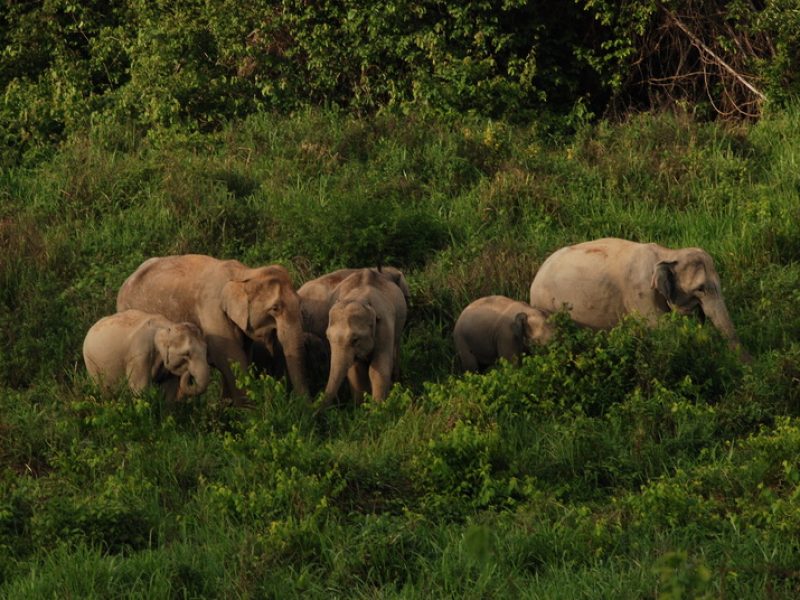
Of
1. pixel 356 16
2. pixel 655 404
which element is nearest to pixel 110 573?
pixel 655 404

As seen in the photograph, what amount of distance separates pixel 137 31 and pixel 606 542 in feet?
30.5

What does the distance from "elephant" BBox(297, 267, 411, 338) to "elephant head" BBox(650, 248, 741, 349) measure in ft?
5.08

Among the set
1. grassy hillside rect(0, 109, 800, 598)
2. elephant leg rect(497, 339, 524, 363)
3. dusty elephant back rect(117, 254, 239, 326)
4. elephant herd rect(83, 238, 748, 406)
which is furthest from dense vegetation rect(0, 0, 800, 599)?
dusty elephant back rect(117, 254, 239, 326)

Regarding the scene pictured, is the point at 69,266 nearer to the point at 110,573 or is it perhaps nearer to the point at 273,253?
the point at 273,253

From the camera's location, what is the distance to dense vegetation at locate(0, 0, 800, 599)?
24.1 ft

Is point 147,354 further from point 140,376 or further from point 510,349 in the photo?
point 510,349

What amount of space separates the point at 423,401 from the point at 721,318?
186 cm

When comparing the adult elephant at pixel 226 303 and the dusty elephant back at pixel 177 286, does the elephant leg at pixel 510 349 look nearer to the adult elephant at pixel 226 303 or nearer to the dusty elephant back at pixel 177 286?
the adult elephant at pixel 226 303

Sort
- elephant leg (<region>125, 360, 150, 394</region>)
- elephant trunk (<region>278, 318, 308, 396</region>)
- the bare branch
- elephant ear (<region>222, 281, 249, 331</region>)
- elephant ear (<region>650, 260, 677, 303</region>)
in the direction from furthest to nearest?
the bare branch → elephant ear (<region>650, 260, 677, 303</region>) → elephant ear (<region>222, 281, 249, 331</region>) → elephant trunk (<region>278, 318, 308, 396</region>) → elephant leg (<region>125, 360, 150, 394</region>)

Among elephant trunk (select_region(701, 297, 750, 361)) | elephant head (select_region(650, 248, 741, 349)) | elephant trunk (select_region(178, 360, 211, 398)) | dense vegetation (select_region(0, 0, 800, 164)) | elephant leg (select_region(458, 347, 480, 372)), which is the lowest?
elephant leg (select_region(458, 347, 480, 372))

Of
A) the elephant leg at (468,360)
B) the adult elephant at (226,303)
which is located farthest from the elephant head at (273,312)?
the elephant leg at (468,360)

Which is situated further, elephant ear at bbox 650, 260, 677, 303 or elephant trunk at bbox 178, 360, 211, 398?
elephant ear at bbox 650, 260, 677, 303

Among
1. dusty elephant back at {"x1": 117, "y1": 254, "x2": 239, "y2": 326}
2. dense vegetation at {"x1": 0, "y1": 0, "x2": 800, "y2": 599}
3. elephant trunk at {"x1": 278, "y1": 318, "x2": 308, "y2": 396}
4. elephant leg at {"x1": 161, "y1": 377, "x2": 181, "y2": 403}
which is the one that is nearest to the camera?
dense vegetation at {"x1": 0, "y1": 0, "x2": 800, "y2": 599}

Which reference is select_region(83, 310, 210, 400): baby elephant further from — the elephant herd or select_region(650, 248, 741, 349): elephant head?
select_region(650, 248, 741, 349): elephant head
